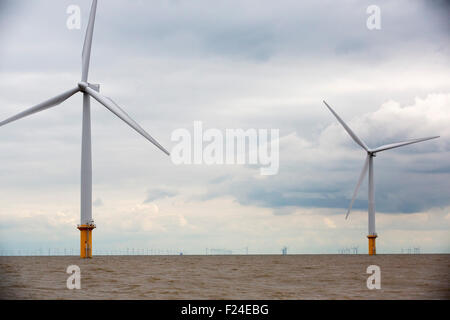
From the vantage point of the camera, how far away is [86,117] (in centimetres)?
11075

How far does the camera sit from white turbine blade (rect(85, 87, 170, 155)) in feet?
230

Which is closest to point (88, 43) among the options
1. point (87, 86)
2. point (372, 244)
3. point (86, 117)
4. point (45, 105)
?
point (87, 86)

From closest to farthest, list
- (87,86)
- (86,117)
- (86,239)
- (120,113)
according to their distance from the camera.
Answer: (120,113) → (87,86) → (86,117) → (86,239)

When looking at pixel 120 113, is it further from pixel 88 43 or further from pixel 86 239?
pixel 86 239

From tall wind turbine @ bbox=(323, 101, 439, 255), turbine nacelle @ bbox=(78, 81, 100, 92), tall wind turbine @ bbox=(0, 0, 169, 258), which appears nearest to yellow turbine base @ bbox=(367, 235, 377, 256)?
tall wind turbine @ bbox=(323, 101, 439, 255)

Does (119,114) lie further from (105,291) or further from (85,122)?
(105,291)

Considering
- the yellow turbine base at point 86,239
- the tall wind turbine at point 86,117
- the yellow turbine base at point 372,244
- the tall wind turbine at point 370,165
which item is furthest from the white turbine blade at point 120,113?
the yellow turbine base at point 372,244

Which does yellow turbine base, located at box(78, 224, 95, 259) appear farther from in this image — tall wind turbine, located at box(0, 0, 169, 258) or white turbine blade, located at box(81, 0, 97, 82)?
white turbine blade, located at box(81, 0, 97, 82)

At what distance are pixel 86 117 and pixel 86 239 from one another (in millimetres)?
26030

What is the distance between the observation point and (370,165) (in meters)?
151

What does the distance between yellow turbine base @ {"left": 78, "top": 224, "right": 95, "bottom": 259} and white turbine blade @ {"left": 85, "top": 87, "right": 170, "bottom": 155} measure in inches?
1135
